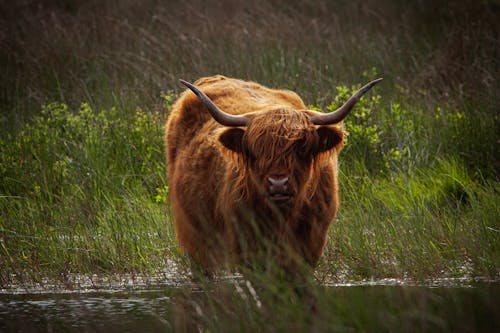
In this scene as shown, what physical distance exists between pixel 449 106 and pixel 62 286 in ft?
14.1

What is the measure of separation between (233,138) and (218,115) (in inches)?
6.3

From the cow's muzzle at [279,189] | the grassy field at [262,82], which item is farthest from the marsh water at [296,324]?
the cow's muzzle at [279,189]

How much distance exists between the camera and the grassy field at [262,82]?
514 centimetres

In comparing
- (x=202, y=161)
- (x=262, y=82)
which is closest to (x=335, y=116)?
(x=202, y=161)

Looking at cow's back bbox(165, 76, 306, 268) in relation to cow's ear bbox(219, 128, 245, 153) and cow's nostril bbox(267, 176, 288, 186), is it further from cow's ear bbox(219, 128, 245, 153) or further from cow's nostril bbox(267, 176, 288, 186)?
cow's nostril bbox(267, 176, 288, 186)

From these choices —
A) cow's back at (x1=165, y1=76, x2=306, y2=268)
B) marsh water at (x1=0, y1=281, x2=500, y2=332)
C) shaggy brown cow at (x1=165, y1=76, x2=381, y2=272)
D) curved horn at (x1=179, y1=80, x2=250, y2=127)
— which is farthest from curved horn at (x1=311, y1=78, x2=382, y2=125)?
marsh water at (x1=0, y1=281, x2=500, y2=332)

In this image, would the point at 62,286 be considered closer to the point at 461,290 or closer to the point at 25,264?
the point at 25,264

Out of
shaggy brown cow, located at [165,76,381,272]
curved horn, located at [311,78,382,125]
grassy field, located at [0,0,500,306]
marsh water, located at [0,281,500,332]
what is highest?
curved horn, located at [311,78,382,125]

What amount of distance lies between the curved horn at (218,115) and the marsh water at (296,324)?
943 mm

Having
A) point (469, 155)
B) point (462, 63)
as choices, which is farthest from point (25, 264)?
point (462, 63)

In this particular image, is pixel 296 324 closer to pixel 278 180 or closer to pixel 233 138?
pixel 278 180

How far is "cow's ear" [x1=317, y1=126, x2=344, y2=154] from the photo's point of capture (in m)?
4.46

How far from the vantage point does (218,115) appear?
444cm

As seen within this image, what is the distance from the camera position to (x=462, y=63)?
912 centimetres
